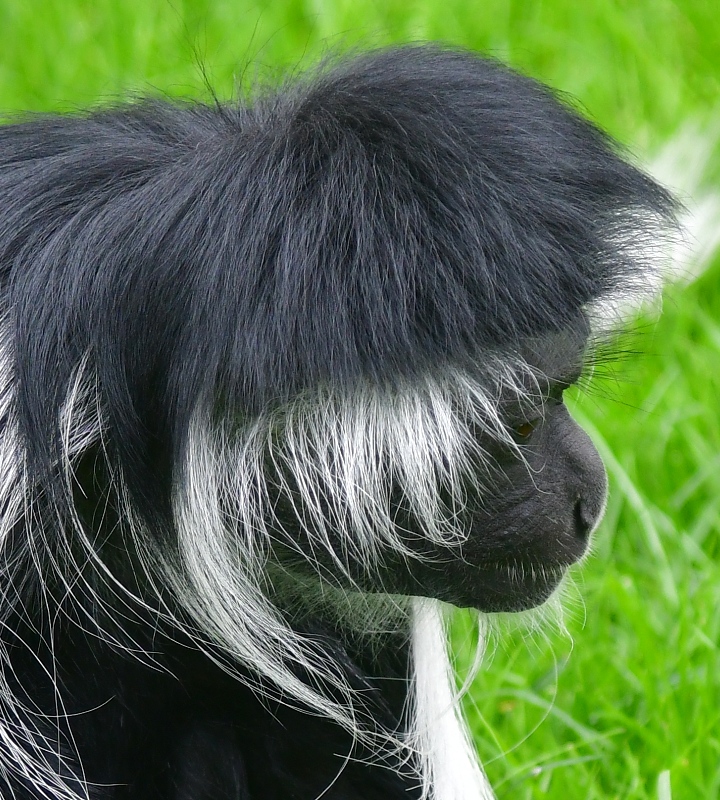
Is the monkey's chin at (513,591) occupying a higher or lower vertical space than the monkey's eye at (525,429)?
lower

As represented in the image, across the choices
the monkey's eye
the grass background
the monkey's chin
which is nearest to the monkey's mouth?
the monkey's chin

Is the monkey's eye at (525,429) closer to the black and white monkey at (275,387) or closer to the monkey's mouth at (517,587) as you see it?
the black and white monkey at (275,387)

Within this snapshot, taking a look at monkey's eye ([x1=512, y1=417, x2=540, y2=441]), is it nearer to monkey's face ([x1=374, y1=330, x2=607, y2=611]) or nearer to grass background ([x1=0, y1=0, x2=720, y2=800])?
monkey's face ([x1=374, y1=330, x2=607, y2=611])

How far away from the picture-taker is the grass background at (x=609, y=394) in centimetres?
231

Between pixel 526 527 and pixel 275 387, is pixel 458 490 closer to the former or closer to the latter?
pixel 526 527

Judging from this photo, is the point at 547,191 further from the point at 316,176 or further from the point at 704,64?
the point at 704,64

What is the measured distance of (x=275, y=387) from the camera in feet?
4.80

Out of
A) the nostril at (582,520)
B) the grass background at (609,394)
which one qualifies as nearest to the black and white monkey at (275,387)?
the nostril at (582,520)

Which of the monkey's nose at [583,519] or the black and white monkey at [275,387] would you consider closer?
the black and white monkey at [275,387]

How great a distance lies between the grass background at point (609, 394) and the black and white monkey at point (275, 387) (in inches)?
15.8

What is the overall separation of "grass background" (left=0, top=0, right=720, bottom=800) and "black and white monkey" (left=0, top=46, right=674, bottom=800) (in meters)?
0.40

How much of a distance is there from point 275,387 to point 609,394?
760 mm

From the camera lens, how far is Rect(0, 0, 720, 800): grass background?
2311mm

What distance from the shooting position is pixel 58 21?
4.36 metres
